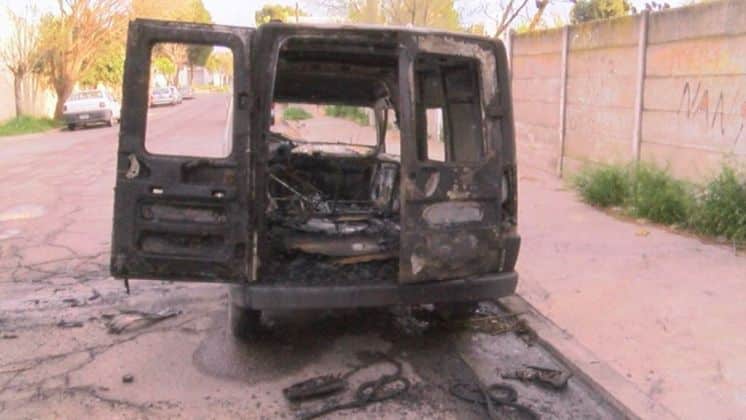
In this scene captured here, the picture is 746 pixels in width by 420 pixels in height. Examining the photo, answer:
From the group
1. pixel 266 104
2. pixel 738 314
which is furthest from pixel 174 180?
pixel 738 314

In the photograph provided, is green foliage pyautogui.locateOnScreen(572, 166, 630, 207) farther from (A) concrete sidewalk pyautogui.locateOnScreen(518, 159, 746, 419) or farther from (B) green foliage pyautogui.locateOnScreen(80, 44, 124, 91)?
(B) green foliage pyautogui.locateOnScreen(80, 44, 124, 91)

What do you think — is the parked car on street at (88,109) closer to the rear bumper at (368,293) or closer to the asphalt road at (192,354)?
the asphalt road at (192,354)

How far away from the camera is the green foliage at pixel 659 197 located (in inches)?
320

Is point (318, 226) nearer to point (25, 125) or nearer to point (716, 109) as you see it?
point (716, 109)

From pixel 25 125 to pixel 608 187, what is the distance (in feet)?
83.5

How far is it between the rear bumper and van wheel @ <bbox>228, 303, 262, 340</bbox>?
0.78 feet

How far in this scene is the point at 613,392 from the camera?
419cm

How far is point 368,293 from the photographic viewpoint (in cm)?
460

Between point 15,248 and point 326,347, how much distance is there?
4490mm

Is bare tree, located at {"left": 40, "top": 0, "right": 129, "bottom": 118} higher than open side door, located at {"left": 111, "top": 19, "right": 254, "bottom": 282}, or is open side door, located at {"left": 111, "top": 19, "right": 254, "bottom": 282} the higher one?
bare tree, located at {"left": 40, "top": 0, "right": 129, "bottom": 118}

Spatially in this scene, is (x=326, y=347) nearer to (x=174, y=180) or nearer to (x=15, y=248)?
(x=174, y=180)

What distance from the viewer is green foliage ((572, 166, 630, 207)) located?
932 centimetres

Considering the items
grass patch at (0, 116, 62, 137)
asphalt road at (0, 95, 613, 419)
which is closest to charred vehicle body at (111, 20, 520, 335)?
asphalt road at (0, 95, 613, 419)

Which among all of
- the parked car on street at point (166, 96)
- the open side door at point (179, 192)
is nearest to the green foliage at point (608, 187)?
the open side door at point (179, 192)
